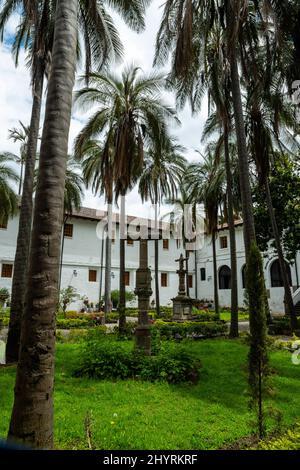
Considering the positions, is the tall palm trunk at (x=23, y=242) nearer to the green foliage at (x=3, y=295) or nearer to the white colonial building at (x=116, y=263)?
the green foliage at (x=3, y=295)

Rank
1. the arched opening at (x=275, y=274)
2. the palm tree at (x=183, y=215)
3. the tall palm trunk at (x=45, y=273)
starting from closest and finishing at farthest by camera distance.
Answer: the tall palm trunk at (x=45, y=273) → the palm tree at (x=183, y=215) → the arched opening at (x=275, y=274)

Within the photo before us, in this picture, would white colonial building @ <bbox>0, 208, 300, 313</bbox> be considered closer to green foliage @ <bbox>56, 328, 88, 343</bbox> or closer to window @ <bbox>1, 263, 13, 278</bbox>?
window @ <bbox>1, 263, 13, 278</bbox>

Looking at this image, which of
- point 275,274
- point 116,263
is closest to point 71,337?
point 116,263

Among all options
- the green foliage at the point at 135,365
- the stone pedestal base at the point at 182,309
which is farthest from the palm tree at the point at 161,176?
the green foliage at the point at 135,365

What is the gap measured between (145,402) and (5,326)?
12.1 m

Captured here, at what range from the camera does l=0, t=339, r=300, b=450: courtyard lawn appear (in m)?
4.27

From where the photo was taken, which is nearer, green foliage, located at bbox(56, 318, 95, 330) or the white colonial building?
green foliage, located at bbox(56, 318, 95, 330)

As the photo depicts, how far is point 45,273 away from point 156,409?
3.34 metres

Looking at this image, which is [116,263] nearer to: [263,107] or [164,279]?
[164,279]

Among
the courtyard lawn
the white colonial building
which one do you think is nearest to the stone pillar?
the courtyard lawn

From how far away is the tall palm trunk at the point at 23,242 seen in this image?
329 inches

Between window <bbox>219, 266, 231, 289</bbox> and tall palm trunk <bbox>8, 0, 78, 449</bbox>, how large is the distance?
31959 millimetres

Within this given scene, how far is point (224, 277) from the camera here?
3453 cm

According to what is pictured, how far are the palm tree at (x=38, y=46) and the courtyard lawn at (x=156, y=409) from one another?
231cm
